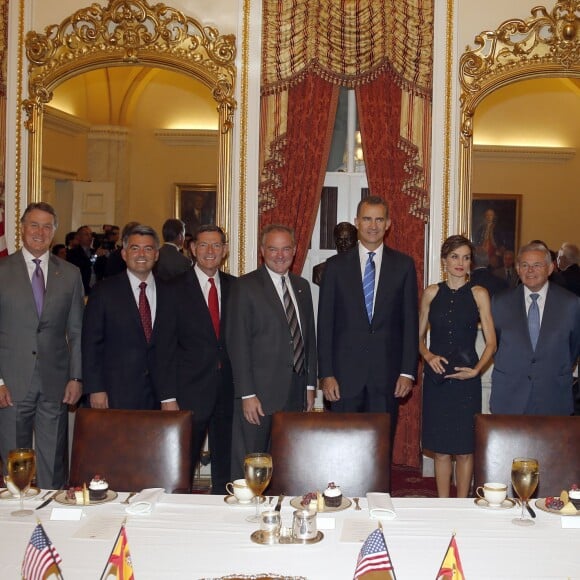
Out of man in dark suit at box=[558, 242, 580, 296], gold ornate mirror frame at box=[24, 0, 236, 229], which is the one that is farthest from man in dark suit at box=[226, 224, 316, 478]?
man in dark suit at box=[558, 242, 580, 296]

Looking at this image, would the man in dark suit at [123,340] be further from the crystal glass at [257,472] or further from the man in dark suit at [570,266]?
the man in dark suit at [570,266]

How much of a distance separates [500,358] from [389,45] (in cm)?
274

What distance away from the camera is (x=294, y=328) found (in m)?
4.00

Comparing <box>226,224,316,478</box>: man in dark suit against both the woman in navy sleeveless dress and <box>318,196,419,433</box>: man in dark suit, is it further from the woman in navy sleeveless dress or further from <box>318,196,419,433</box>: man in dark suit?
the woman in navy sleeveless dress

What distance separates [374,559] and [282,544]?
0.55 meters

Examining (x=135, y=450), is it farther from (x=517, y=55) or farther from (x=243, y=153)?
(x=517, y=55)

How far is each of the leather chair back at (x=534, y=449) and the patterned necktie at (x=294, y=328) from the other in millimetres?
1260

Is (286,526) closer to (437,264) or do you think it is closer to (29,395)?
(29,395)

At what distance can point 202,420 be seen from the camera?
4.04 metres

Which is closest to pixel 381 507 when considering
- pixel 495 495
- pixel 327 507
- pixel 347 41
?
pixel 327 507

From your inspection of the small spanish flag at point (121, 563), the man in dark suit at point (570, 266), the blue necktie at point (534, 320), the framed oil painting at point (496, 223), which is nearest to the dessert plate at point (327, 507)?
the small spanish flag at point (121, 563)

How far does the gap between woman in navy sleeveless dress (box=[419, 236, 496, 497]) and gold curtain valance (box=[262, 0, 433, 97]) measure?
2.13m

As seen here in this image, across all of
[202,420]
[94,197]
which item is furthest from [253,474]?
[94,197]

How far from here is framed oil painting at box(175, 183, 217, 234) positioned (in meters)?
10.8
